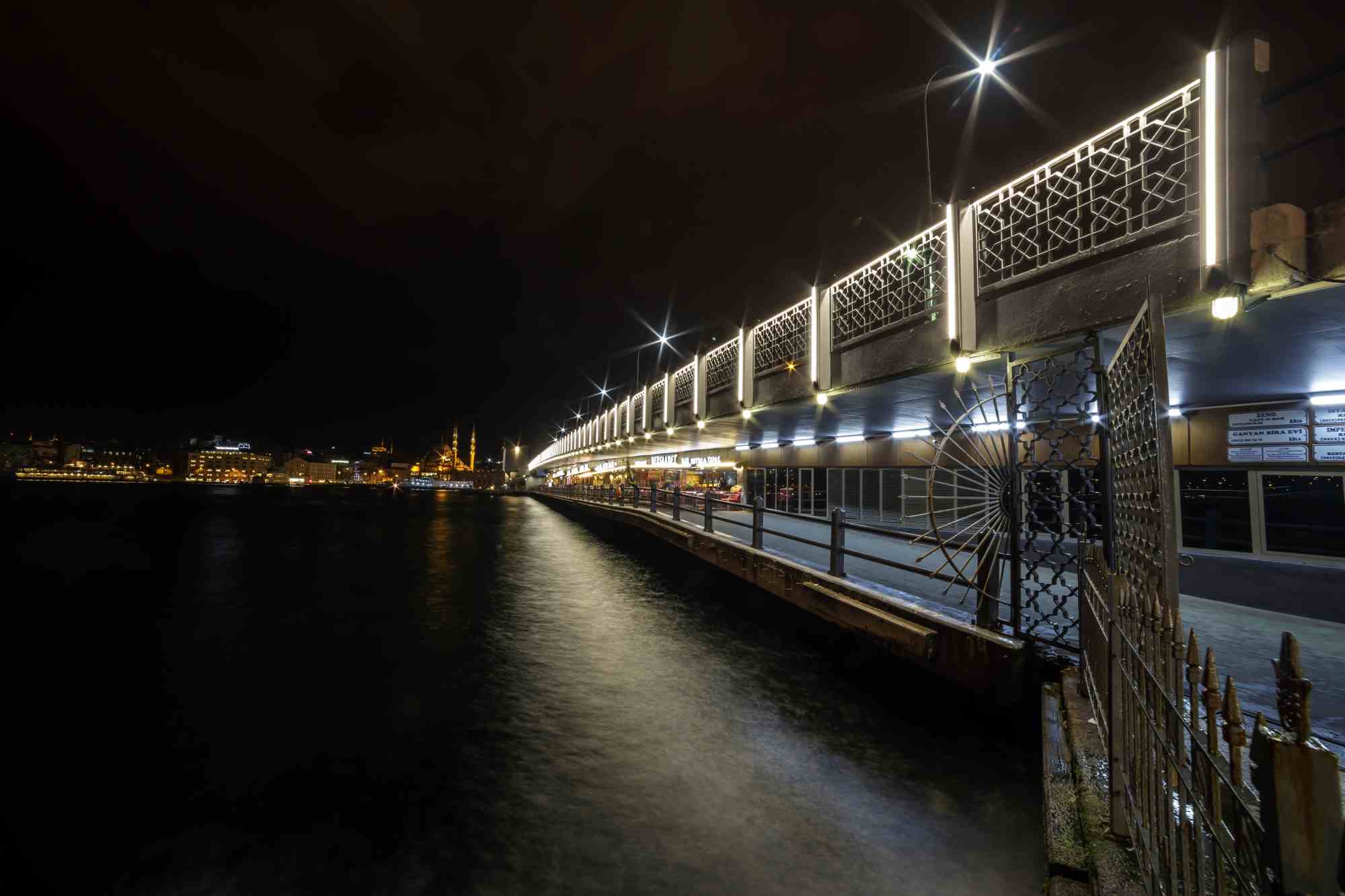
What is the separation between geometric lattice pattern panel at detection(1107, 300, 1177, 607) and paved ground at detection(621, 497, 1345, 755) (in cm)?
126

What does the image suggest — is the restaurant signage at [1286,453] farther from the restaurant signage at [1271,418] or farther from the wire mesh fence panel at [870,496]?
the wire mesh fence panel at [870,496]

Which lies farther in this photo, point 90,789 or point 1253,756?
point 90,789

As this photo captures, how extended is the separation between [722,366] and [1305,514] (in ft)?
37.6

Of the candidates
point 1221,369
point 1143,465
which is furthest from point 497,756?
point 1221,369

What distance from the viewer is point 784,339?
12.5 metres

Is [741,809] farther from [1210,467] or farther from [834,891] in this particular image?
[1210,467]

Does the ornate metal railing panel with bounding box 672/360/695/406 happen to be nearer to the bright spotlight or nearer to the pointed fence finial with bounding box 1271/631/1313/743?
the bright spotlight

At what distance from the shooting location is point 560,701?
6.42 meters

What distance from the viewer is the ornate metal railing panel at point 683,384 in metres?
19.7

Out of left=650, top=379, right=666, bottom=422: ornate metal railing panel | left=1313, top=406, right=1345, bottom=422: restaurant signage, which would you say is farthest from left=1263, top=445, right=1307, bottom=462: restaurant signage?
left=650, top=379, right=666, bottom=422: ornate metal railing panel

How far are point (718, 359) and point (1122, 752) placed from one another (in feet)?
47.0

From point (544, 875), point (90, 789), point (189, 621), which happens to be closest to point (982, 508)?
point (544, 875)

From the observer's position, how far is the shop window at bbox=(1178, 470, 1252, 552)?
8.66m

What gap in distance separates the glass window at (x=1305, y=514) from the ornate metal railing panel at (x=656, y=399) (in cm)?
1741
